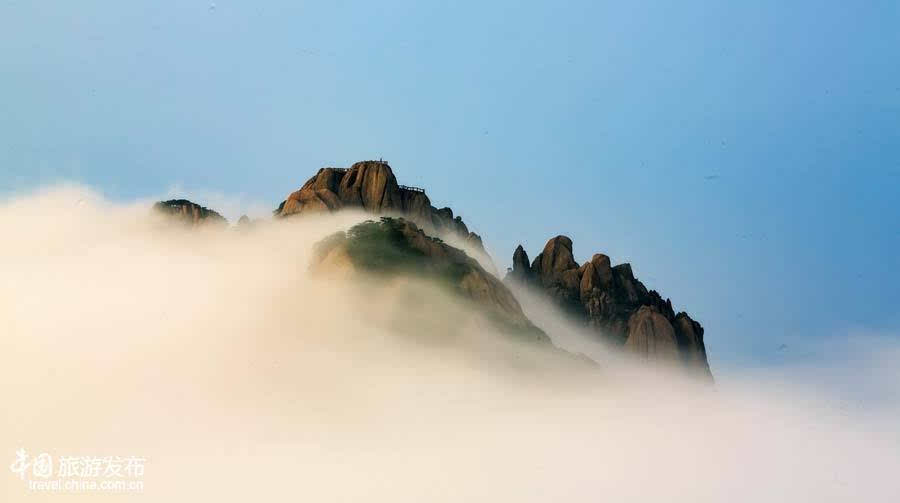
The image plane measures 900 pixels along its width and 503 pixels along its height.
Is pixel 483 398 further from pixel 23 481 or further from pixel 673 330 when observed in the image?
pixel 23 481

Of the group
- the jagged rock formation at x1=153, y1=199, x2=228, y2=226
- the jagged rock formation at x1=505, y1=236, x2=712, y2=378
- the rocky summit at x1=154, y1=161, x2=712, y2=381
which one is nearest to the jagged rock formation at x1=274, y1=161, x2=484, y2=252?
the rocky summit at x1=154, y1=161, x2=712, y2=381

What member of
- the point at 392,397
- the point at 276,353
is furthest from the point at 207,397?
the point at 392,397

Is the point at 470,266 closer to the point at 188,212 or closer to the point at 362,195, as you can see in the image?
the point at 362,195

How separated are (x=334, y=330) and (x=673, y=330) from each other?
59.9 meters

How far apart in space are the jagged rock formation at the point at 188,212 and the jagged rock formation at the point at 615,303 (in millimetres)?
54162

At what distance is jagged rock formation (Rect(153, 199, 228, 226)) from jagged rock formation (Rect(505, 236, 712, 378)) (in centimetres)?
5416

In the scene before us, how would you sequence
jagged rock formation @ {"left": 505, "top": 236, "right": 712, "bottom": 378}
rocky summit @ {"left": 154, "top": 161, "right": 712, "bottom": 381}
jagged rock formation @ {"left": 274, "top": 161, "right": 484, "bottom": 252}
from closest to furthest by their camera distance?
rocky summit @ {"left": 154, "top": 161, "right": 712, "bottom": 381} → jagged rock formation @ {"left": 505, "top": 236, "right": 712, "bottom": 378} → jagged rock formation @ {"left": 274, "top": 161, "right": 484, "bottom": 252}

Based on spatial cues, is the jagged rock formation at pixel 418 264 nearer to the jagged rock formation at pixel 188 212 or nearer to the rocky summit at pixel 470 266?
the rocky summit at pixel 470 266

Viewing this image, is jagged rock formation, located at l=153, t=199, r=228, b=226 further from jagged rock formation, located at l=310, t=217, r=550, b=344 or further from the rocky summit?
jagged rock formation, located at l=310, t=217, r=550, b=344

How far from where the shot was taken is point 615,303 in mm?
180625

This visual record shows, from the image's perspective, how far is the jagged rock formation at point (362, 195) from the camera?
6949 inches

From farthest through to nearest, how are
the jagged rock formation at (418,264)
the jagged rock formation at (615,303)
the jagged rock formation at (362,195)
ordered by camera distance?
the jagged rock formation at (362,195), the jagged rock formation at (615,303), the jagged rock formation at (418,264)

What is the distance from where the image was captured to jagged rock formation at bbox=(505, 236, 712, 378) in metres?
173

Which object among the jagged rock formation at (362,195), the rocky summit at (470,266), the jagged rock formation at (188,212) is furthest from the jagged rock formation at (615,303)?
the jagged rock formation at (188,212)
